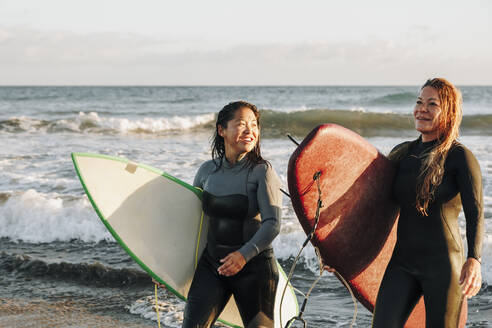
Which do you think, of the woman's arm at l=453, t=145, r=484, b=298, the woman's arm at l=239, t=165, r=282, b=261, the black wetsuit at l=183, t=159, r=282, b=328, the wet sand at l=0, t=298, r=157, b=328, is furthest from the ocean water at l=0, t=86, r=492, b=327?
the woman's arm at l=453, t=145, r=484, b=298

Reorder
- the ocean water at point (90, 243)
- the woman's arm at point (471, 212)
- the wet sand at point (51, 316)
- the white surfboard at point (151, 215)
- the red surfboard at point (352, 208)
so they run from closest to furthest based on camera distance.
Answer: the woman's arm at point (471, 212) < the red surfboard at point (352, 208) < the white surfboard at point (151, 215) < the wet sand at point (51, 316) < the ocean water at point (90, 243)

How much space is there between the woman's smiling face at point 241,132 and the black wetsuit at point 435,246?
2.30 ft

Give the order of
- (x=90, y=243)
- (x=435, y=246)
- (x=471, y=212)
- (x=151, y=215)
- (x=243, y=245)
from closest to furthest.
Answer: (x=471, y=212) < (x=435, y=246) < (x=243, y=245) < (x=151, y=215) < (x=90, y=243)

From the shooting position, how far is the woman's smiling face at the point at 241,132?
2629 mm

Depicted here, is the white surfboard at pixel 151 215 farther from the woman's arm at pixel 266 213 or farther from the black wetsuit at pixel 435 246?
the black wetsuit at pixel 435 246

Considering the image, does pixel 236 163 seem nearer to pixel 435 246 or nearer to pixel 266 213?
pixel 266 213

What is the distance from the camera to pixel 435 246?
2.43 m

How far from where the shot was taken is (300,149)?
251 centimetres

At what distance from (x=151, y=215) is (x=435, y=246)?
1.46 m

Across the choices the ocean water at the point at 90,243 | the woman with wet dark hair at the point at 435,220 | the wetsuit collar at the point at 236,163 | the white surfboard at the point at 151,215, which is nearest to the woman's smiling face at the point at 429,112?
the woman with wet dark hair at the point at 435,220

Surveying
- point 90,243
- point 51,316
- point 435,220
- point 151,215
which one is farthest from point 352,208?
point 90,243

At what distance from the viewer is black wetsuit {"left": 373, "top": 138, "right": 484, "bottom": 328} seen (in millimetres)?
2328

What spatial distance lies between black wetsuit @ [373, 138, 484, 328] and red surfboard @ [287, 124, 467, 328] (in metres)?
0.19

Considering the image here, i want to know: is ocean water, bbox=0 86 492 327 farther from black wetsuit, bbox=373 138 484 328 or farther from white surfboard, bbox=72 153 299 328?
black wetsuit, bbox=373 138 484 328
